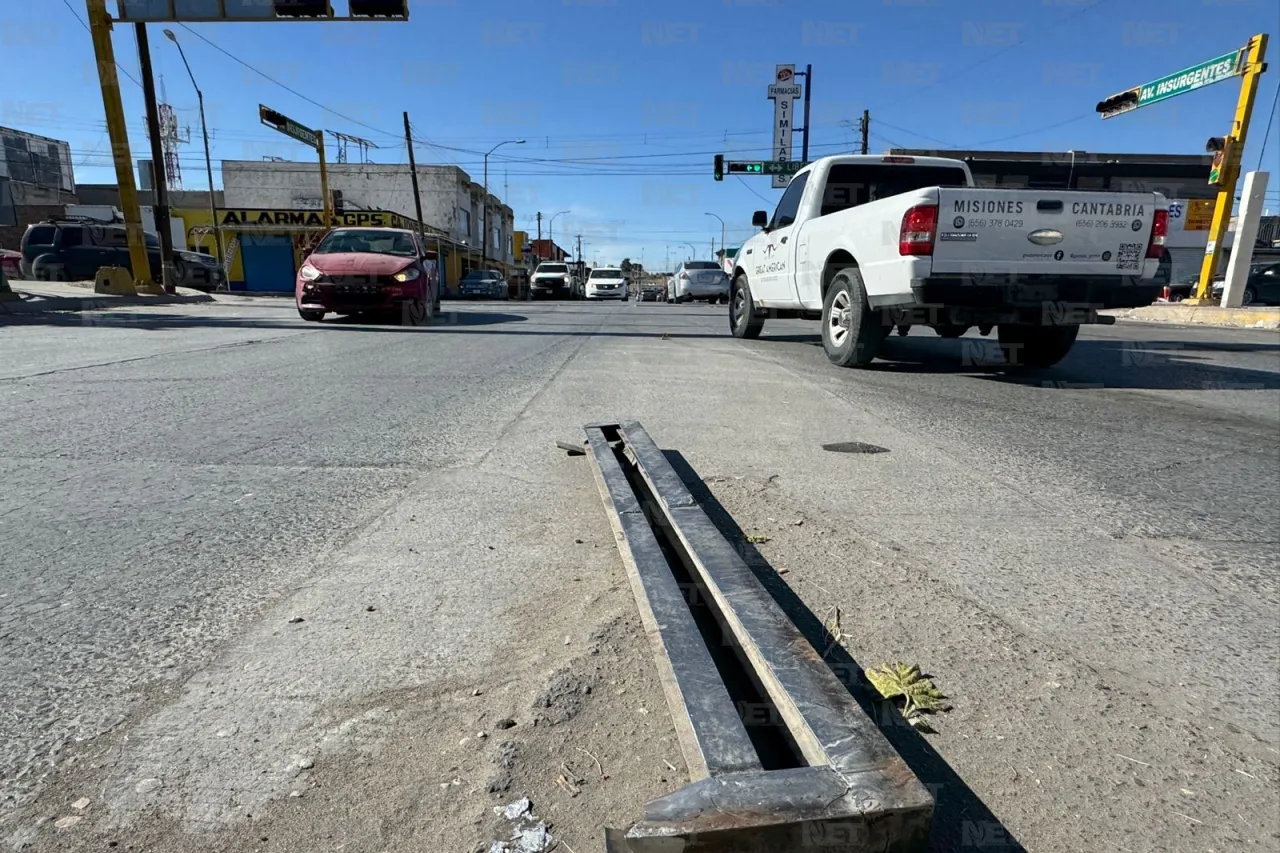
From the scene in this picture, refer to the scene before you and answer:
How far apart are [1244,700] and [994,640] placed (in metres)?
0.52

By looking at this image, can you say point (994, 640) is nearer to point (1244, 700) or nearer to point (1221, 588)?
point (1244, 700)

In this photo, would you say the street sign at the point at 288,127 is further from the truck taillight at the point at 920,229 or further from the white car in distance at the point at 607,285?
the truck taillight at the point at 920,229

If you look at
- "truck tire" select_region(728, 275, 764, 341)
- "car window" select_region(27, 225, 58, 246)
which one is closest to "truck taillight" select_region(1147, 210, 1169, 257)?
"truck tire" select_region(728, 275, 764, 341)

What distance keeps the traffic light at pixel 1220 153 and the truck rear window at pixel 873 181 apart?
13.2 meters

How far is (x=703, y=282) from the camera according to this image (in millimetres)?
29000

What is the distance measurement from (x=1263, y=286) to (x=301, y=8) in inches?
1158

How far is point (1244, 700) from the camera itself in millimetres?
1659

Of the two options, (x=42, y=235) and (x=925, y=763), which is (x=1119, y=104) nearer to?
(x=925, y=763)

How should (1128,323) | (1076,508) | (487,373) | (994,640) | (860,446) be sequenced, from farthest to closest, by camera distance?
1. (1128,323)
2. (487,373)
3. (860,446)
4. (1076,508)
5. (994,640)

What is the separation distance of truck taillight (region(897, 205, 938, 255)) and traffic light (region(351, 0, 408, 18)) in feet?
42.9

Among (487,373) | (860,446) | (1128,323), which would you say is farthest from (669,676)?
(1128,323)

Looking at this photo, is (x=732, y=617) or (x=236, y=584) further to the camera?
(x=236, y=584)

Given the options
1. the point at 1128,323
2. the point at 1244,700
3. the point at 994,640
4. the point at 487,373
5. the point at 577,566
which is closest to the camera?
the point at 1244,700

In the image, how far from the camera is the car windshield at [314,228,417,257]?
1125 centimetres
